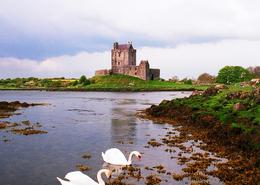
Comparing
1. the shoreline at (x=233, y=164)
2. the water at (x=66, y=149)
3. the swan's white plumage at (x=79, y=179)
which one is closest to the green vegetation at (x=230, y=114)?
the shoreline at (x=233, y=164)

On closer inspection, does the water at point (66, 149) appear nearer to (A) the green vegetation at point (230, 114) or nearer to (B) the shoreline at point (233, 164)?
(B) the shoreline at point (233, 164)

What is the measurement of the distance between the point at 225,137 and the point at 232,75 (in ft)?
542

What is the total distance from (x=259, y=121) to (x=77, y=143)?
49.1ft

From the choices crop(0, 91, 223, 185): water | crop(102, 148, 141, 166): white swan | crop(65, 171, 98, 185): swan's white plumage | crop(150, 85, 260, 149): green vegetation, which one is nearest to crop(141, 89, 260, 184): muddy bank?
crop(150, 85, 260, 149): green vegetation

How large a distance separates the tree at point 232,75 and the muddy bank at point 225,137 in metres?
141

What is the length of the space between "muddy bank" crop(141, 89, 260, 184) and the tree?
141 m

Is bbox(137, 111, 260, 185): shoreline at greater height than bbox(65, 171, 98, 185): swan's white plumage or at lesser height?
lesser

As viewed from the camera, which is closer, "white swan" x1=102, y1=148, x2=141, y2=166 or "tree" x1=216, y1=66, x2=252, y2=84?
"white swan" x1=102, y1=148, x2=141, y2=166

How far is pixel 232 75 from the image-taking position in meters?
191

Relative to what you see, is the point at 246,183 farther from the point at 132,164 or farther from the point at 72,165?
the point at 72,165

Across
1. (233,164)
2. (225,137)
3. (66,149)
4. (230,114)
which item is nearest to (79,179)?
(233,164)

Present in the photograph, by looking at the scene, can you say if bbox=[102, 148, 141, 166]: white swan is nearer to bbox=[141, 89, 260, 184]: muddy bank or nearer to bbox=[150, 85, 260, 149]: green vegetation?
bbox=[141, 89, 260, 184]: muddy bank

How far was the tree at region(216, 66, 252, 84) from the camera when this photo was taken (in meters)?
189

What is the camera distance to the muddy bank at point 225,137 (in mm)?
22109
